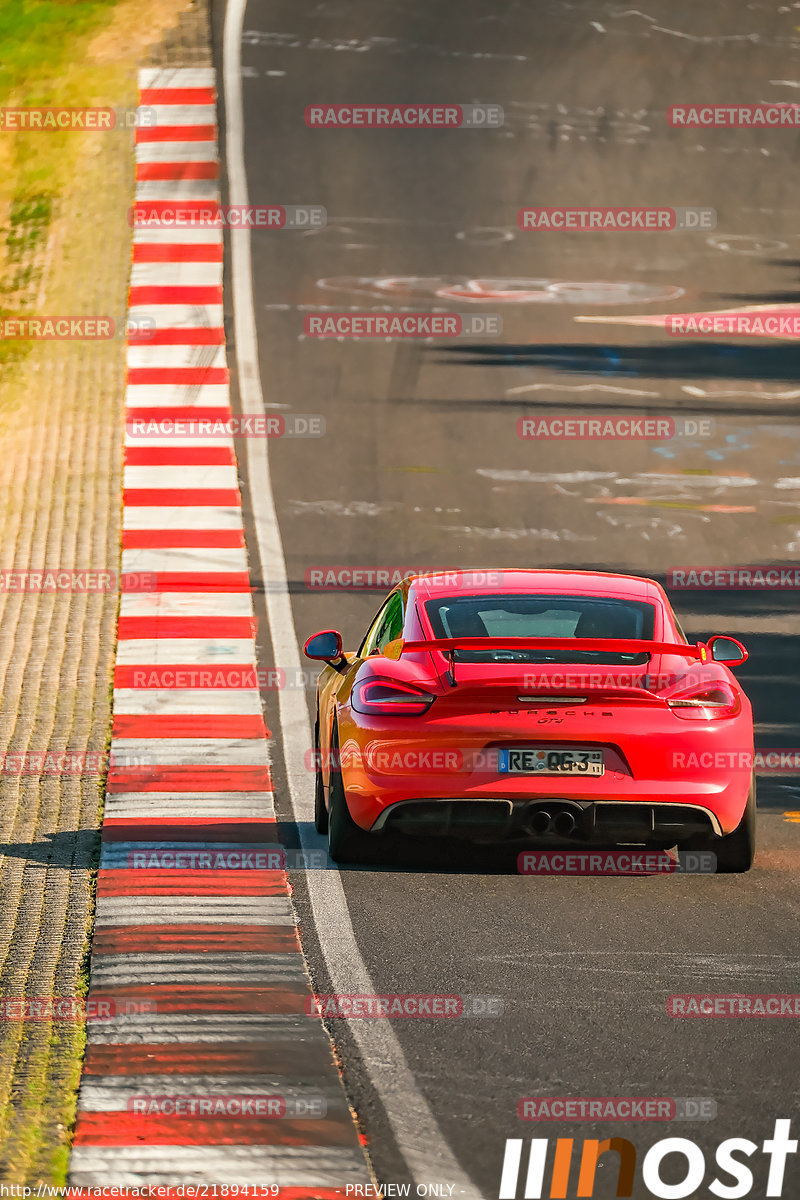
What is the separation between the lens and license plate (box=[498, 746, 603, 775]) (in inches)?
297

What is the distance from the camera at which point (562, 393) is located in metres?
20.1

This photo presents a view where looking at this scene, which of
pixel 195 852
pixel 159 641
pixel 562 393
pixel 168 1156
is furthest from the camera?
pixel 562 393

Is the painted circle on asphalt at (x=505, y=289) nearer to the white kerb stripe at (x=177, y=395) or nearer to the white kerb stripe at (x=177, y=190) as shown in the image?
the white kerb stripe at (x=177, y=190)

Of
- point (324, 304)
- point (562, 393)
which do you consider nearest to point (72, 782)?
point (562, 393)

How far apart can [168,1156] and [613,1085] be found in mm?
1404

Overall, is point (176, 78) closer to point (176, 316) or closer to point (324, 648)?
point (176, 316)

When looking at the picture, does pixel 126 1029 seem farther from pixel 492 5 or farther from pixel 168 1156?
pixel 492 5
